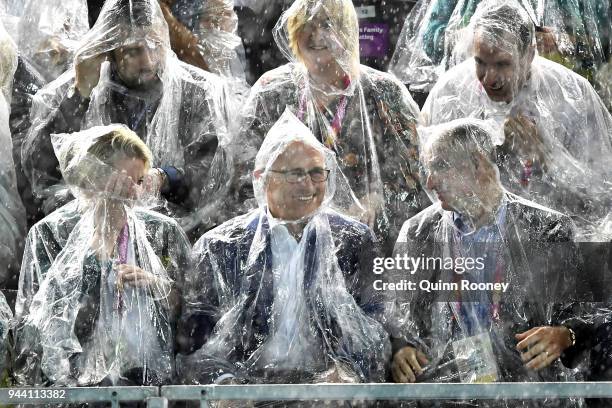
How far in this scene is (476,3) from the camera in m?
6.02

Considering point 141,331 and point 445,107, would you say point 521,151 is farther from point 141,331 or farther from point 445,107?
point 141,331

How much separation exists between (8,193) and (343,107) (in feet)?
4.94

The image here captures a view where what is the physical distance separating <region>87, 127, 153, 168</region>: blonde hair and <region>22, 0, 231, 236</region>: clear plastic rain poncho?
40 cm

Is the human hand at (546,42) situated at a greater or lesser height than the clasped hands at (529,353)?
greater

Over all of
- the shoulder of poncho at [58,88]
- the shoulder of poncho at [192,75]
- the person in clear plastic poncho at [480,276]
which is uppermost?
the shoulder of poncho at [192,75]

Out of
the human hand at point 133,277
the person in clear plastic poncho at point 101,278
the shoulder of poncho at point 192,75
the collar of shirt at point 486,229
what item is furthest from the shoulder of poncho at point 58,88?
the collar of shirt at point 486,229

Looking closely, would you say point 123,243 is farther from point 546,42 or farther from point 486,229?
point 546,42

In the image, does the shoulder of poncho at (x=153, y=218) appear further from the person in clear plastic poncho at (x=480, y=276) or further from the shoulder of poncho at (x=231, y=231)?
the person in clear plastic poncho at (x=480, y=276)

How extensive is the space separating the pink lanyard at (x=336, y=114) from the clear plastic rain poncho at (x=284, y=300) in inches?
16.9

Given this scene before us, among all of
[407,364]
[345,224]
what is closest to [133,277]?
[345,224]

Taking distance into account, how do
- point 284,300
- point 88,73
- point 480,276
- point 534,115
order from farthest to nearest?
point 88,73
point 534,115
point 480,276
point 284,300

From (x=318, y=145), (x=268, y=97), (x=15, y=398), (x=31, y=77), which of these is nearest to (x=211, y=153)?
(x=268, y=97)

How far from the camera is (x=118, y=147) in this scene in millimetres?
5164

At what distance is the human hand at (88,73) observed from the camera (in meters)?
5.80
